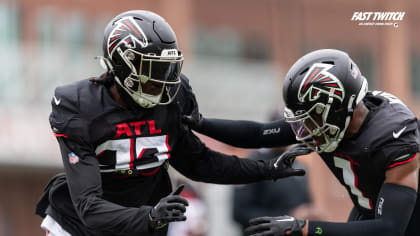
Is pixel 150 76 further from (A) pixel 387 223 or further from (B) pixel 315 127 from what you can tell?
(A) pixel 387 223

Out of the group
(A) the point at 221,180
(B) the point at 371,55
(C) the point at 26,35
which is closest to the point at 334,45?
(B) the point at 371,55

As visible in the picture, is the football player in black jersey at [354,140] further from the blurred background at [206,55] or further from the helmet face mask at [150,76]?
the blurred background at [206,55]

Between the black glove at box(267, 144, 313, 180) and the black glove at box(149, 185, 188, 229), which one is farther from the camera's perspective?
the black glove at box(267, 144, 313, 180)

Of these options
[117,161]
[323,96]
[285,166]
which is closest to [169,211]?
[117,161]

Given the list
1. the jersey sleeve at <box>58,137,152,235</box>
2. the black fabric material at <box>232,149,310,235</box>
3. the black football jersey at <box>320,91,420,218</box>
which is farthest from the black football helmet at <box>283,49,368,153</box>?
the black fabric material at <box>232,149,310,235</box>

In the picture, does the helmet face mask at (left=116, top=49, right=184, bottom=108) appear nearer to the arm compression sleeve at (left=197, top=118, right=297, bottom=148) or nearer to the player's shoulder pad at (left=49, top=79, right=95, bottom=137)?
the player's shoulder pad at (left=49, top=79, right=95, bottom=137)

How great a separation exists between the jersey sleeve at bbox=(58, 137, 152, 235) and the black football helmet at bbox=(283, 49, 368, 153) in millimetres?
1128

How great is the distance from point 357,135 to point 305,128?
337mm

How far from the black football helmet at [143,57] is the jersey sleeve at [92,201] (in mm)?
488

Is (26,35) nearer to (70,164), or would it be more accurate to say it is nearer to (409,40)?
(409,40)

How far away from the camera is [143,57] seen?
15.5 ft

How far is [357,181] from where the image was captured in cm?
508

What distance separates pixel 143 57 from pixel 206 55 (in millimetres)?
13536

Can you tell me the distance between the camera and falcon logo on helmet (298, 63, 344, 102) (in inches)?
189
